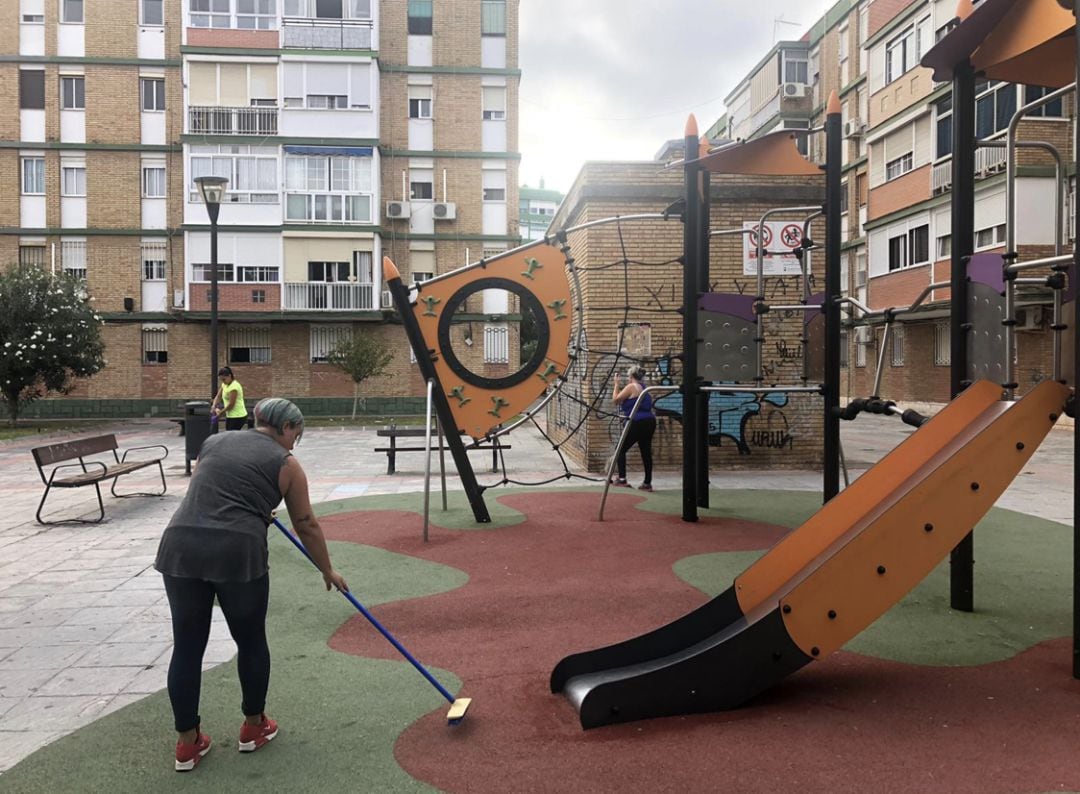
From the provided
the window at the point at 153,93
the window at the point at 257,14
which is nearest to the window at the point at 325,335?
the window at the point at 153,93

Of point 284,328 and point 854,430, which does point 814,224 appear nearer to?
point 854,430

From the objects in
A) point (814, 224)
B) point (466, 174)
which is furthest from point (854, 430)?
point (466, 174)

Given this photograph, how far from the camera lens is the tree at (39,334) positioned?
23.4 metres

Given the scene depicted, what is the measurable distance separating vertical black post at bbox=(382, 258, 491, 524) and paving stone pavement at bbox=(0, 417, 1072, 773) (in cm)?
267

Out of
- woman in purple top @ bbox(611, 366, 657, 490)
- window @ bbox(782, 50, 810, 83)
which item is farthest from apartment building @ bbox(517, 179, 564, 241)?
woman in purple top @ bbox(611, 366, 657, 490)

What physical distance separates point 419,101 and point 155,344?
46.1 ft

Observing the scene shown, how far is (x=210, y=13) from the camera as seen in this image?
30.9 meters

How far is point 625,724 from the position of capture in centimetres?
372

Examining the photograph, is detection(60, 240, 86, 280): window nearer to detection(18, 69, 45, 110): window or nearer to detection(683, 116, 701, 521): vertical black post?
detection(18, 69, 45, 110): window

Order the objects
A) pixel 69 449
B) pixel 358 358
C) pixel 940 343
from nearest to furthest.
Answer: pixel 69 449, pixel 940 343, pixel 358 358

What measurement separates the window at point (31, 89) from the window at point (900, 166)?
32.0 metres

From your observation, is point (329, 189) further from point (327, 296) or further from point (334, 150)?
point (327, 296)

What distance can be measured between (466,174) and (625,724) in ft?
103

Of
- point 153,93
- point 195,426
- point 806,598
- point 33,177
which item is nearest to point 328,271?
point 153,93
